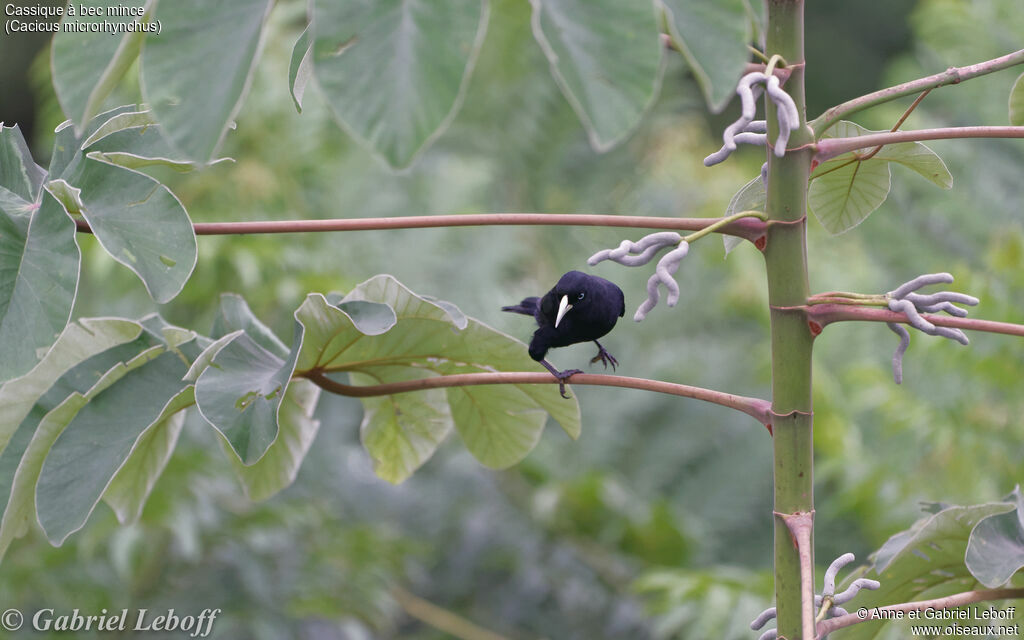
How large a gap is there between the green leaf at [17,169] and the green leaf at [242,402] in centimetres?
15

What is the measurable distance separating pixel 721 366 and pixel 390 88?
9.32 feet

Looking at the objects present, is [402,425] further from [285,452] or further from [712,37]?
[712,37]

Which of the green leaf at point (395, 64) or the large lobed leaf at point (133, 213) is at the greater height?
the green leaf at point (395, 64)

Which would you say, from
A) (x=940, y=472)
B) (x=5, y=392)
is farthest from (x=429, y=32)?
(x=940, y=472)

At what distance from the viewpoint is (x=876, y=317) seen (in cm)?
50

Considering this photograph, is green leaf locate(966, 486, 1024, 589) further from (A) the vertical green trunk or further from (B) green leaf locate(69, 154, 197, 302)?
(B) green leaf locate(69, 154, 197, 302)

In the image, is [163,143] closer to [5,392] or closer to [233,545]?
[5,392]

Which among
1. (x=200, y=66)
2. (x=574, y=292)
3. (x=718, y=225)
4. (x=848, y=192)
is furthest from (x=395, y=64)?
(x=574, y=292)

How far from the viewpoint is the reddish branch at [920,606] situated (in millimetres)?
510

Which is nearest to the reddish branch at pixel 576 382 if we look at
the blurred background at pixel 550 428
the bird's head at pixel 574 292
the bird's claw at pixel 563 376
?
the bird's claw at pixel 563 376

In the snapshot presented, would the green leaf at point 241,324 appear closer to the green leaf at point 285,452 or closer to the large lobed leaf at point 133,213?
the green leaf at point 285,452

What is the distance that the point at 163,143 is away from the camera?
0.60 meters

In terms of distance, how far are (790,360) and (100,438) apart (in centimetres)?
45

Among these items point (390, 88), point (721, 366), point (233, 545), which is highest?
point (390, 88)
